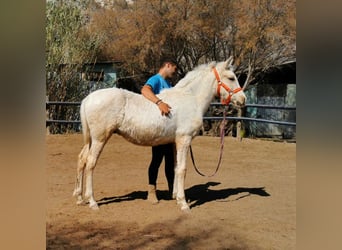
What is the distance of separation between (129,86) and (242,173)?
7.91 meters

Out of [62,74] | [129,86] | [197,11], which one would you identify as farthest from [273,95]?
[62,74]

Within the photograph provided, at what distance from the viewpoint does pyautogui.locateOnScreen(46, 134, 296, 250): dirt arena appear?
3090mm

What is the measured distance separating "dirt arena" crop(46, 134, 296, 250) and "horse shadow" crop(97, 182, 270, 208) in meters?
0.01

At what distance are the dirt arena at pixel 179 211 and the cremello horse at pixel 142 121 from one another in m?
0.29

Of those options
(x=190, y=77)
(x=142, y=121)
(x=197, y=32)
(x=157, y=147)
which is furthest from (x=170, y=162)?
(x=197, y=32)

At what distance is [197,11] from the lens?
1162 centimetres

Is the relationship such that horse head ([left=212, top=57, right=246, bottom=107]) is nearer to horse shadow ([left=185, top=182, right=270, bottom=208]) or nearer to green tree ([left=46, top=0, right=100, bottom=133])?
horse shadow ([left=185, top=182, right=270, bottom=208])

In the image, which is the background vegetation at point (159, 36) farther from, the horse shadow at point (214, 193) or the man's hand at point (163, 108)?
the man's hand at point (163, 108)

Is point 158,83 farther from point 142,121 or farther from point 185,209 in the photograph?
point 185,209

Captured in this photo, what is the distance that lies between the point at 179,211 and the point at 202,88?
129 centimetres

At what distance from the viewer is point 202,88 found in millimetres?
4387

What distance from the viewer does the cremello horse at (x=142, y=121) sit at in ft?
12.9

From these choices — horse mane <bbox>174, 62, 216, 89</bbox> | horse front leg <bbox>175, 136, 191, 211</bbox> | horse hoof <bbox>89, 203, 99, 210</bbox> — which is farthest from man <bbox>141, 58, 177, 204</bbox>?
horse hoof <bbox>89, 203, 99, 210</bbox>
